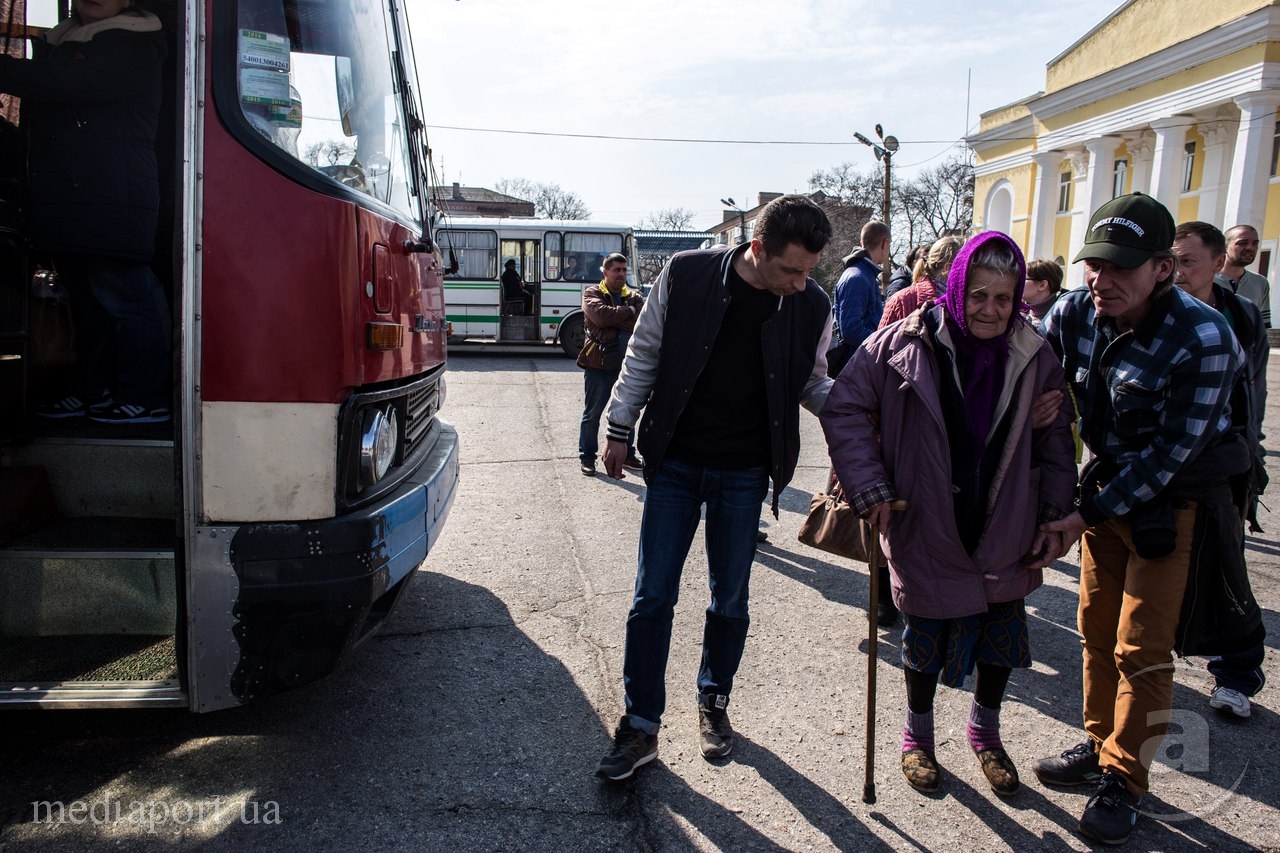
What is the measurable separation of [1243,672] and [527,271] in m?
17.0

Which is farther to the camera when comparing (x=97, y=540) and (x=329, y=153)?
(x=329, y=153)

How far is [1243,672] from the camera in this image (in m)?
3.46

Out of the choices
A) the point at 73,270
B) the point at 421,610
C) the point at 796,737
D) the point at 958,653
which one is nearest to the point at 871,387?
the point at 958,653

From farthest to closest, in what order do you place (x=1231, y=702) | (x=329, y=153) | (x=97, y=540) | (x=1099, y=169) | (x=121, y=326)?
1. (x=1099, y=169)
2. (x=1231, y=702)
3. (x=121, y=326)
4. (x=329, y=153)
5. (x=97, y=540)

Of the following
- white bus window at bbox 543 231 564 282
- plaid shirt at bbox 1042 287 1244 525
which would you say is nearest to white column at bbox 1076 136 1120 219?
white bus window at bbox 543 231 564 282

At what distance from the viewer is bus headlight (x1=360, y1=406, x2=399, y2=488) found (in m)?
2.75

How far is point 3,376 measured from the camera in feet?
9.98

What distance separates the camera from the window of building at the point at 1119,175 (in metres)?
33.7

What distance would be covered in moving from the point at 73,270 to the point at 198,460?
1357 millimetres

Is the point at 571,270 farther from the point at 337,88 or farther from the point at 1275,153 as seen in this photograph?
the point at 1275,153

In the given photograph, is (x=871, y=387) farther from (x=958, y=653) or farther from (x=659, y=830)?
(x=659, y=830)

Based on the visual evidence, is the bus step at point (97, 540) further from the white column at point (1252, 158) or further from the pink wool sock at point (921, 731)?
the white column at point (1252, 158)

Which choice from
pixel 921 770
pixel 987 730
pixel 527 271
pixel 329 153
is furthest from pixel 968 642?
pixel 527 271

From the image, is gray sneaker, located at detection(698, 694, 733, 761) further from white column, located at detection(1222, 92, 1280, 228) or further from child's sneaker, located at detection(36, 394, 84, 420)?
white column, located at detection(1222, 92, 1280, 228)
